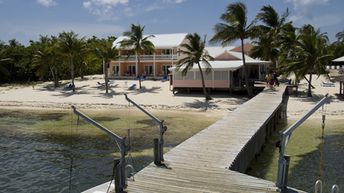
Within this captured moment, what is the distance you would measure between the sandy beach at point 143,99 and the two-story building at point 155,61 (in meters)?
9.53

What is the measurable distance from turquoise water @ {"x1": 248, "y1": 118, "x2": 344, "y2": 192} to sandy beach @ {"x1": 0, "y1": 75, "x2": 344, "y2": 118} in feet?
25.1

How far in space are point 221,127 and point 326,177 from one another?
522 cm

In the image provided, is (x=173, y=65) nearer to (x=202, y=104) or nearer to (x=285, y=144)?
(x=202, y=104)

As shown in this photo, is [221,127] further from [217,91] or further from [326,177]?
[217,91]

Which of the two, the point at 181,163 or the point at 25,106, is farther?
the point at 25,106

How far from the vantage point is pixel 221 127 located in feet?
61.1

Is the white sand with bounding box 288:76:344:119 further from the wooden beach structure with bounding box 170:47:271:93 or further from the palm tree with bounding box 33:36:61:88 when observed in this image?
the palm tree with bounding box 33:36:61:88

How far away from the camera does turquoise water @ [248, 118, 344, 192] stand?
50.5 ft

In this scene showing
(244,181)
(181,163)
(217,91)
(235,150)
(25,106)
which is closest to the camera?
(244,181)

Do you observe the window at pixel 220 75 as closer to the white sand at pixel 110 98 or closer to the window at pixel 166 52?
the white sand at pixel 110 98

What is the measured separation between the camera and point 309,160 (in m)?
18.2

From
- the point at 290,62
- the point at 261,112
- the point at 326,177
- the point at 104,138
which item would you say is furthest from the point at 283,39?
the point at 326,177

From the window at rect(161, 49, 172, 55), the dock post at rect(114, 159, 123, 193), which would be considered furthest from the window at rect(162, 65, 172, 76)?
the dock post at rect(114, 159, 123, 193)

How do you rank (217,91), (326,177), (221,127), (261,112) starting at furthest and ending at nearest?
(217,91) → (261,112) → (221,127) → (326,177)
